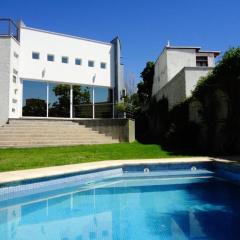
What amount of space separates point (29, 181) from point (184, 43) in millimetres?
25207

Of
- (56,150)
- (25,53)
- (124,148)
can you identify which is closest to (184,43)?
(25,53)

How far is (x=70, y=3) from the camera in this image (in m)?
14.0

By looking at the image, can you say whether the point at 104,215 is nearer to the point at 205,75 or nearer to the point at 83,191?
the point at 83,191

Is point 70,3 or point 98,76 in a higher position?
point 70,3

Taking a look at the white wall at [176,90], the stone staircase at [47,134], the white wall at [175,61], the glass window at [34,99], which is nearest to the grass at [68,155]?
the stone staircase at [47,134]

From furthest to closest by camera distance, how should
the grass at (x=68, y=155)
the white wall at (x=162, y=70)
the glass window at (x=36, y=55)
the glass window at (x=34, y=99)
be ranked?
1. the white wall at (x=162, y=70)
2. the glass window at (x=36, y=55)
3. the glass window at (x=34, y=99)
4. the grass at (x=68, y=155)

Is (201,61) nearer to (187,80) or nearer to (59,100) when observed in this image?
(187,80)

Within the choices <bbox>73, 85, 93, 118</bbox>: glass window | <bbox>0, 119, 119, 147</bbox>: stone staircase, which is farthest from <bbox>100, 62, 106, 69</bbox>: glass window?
<bbox>0, 119, 119, 147</bbox>: stone staircase

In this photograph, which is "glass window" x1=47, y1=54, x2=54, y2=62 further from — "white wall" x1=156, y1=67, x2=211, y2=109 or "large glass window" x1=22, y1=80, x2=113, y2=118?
"white wall" x1=156, y1=67, x2=211, y2=109

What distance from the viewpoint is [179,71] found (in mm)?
20422

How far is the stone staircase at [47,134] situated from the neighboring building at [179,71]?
16.9 feet

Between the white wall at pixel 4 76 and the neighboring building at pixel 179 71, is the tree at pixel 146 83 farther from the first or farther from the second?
Result: the white wall at pixel 4 76

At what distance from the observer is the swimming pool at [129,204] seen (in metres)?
5.14

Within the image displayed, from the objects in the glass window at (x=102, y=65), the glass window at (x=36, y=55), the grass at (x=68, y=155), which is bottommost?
the grass at (x=68, y=155)
